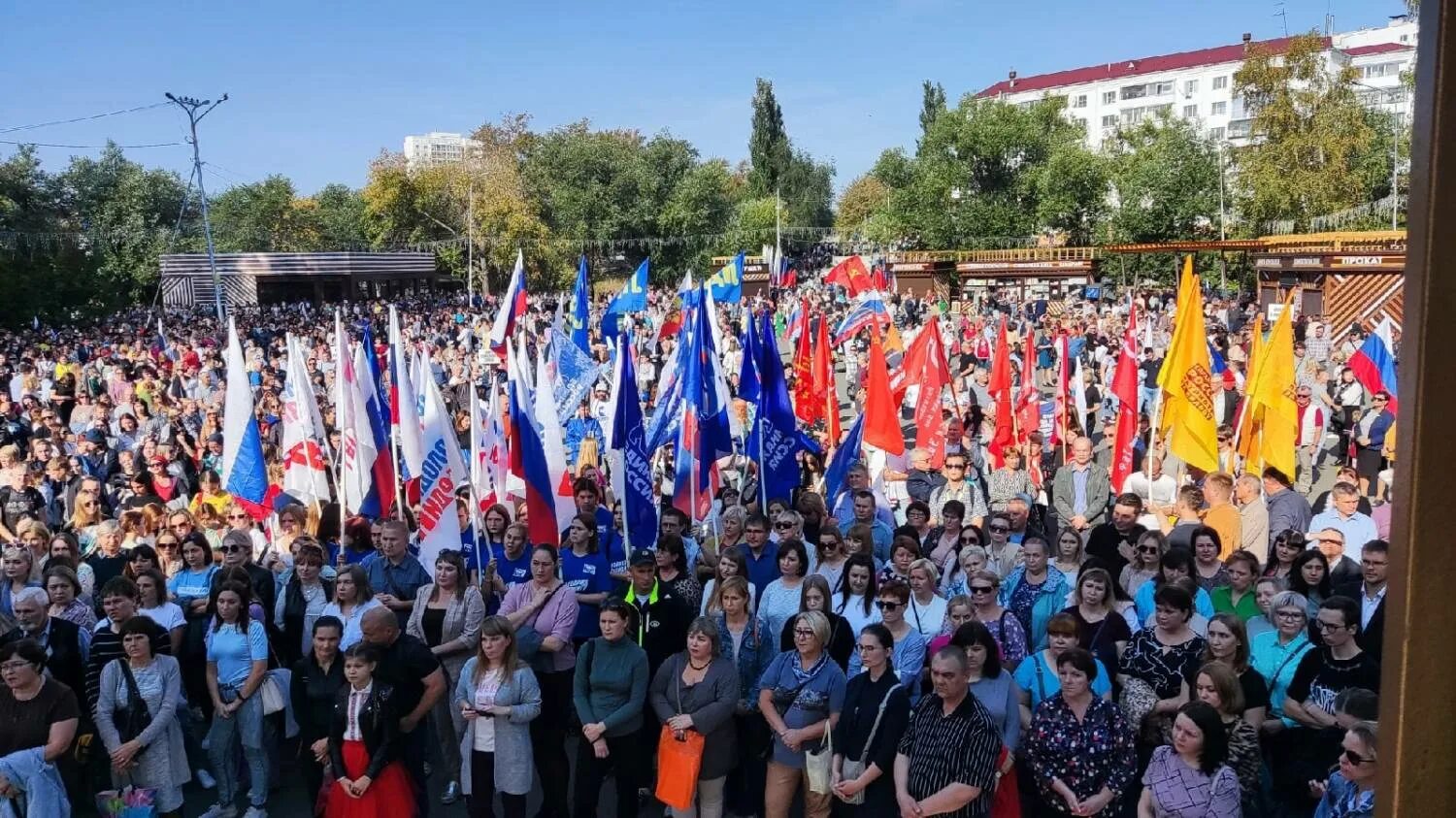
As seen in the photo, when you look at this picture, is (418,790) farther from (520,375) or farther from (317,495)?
(317,495)

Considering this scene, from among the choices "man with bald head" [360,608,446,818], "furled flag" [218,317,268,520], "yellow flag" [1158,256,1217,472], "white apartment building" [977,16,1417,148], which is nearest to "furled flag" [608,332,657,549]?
"man with bald head" [360,608,446,818]

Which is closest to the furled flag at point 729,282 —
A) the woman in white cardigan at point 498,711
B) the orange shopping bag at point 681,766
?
the woman in white cardigan at point 498,711

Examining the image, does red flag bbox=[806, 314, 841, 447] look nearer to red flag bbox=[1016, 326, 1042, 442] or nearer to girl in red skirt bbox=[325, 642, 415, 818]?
red flag bbox=[1016, 326, 1042, 442]

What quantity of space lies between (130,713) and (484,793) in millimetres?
1803

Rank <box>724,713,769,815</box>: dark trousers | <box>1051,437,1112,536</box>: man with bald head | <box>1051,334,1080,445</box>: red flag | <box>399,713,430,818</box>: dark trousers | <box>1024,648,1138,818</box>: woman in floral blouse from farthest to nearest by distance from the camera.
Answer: <box>1051,334,1080,445</box>: red flag
<box>1051,437,1112,536</box>: man with bald head
<box>724,713,769,815</box>: dark trousers
<box>399,713,430,818</box>: dark trousers
<box>1024,648,1138,818</box>: woman in floral blouse

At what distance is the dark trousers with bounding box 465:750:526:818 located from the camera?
566cm

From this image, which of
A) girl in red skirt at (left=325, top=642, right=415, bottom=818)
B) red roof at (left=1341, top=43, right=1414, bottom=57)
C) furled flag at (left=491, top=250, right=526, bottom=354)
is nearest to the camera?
girl in red skirt at (left=325, top=642, right=415, bottom=818)

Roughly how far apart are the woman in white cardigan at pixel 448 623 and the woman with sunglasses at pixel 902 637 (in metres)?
2.18

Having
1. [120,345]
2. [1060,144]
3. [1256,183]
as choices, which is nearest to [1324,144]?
[1256,183]

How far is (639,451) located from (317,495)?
331 cm

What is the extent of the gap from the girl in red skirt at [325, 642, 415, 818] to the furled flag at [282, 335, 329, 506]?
4.40 meters

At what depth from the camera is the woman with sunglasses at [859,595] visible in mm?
5996

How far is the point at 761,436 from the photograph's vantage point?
920 centimetres

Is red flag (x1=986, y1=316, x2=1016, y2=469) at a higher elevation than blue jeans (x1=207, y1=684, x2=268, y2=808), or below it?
higher
